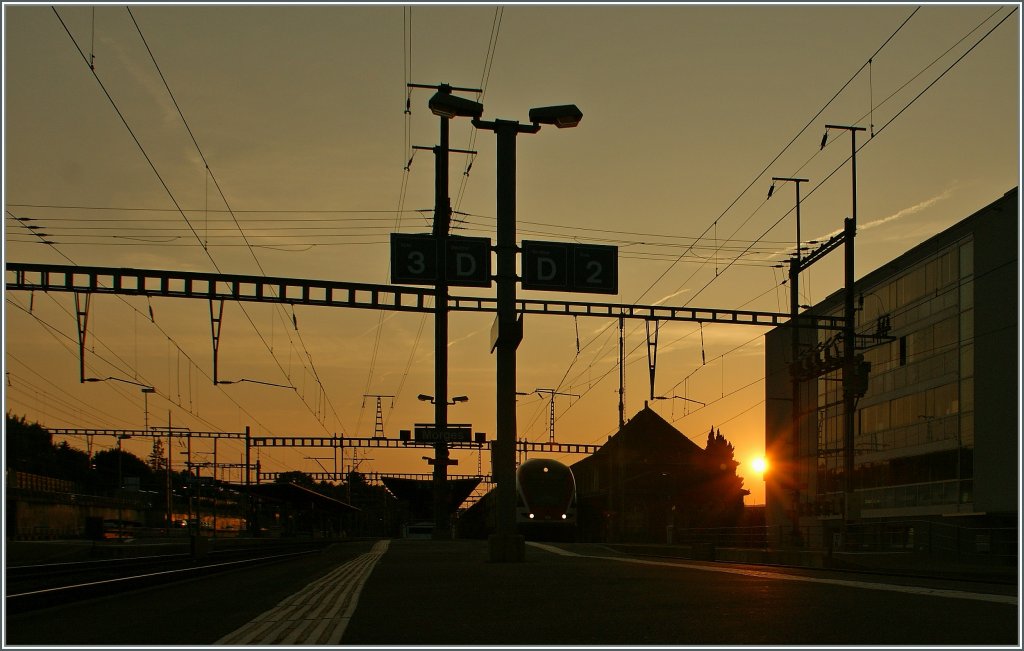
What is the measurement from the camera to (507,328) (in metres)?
Result: 24.5

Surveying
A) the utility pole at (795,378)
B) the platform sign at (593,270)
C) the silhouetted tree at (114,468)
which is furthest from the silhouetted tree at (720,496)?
the platform sign at (593,270)

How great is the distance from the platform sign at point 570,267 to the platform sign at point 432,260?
4.14 feet

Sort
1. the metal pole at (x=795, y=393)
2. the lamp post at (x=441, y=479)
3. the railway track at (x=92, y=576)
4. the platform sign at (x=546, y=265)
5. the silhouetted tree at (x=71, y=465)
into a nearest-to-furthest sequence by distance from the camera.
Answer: the railway track at (x=92, y=576), the platform sign at (x=546, y=265), the metal pole at (x=795, y=393), the lamp post at (x=441, y=479), the silhouetted tree at (x=71, y=465)

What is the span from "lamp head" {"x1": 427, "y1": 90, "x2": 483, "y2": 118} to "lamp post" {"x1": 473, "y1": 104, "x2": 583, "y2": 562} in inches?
28.7

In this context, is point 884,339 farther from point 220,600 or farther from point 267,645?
point 267,645

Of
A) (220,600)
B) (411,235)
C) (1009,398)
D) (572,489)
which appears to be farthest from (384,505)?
(220,600)

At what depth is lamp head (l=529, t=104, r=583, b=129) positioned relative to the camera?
24672 mm

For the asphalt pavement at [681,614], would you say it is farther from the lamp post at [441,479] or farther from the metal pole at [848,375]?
the lamp post at [441,479]

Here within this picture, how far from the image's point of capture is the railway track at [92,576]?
39.6 feet

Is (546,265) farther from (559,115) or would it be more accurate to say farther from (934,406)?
(934,406)

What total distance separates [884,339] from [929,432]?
4854 millimetres

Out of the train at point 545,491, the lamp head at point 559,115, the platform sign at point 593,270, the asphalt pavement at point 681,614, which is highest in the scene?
the lamp head at point 559,115

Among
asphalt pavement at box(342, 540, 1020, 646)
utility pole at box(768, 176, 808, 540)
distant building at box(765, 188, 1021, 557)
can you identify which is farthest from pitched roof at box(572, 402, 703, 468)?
asphalt pavement at box(342, 540, 1020, 646)

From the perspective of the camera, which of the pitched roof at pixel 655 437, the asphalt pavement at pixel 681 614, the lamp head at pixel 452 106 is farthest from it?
the pitched roof at pixel 655 437
